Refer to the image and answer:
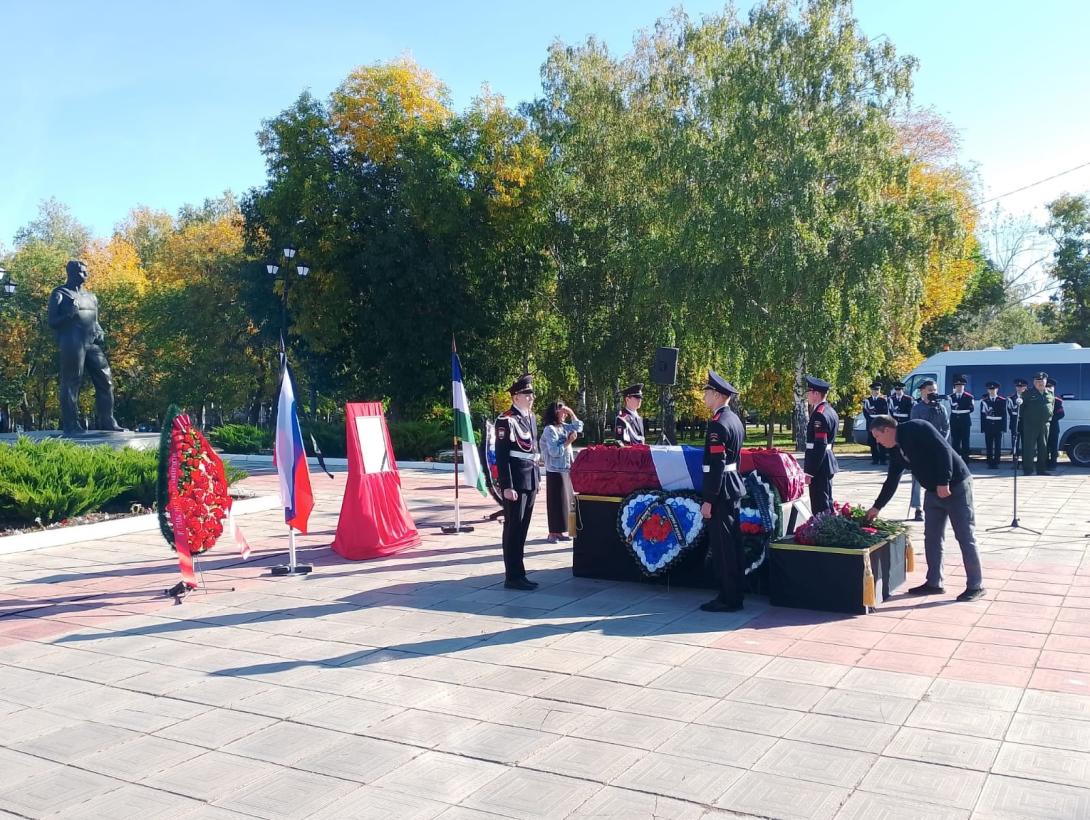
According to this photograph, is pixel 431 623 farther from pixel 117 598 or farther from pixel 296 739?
pixel 117 598

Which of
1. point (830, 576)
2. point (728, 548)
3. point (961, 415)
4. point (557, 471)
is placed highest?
point (961, 415)

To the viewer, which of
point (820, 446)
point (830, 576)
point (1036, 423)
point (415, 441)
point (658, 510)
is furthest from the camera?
point (415, 441)

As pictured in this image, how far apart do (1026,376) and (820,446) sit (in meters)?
14.1

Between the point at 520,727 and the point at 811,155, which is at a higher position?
the point at 811,155

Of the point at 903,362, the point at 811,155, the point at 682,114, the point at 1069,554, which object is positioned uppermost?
the point at 682,114

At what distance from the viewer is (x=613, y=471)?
8.85 metres

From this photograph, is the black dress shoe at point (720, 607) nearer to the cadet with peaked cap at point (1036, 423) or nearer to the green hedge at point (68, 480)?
the green hedge at point (68, 480)

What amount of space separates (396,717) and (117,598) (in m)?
4.70

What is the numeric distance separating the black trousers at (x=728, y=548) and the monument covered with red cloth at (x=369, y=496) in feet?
14.2

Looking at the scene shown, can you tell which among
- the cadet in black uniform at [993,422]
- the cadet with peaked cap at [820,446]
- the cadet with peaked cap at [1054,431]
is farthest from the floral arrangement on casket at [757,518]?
the cadet with peaked cap at [1054,431]

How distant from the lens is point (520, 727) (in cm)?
513

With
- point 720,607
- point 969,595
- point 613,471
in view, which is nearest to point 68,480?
point 613,471

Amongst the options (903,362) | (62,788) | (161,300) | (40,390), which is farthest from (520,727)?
(40,390)

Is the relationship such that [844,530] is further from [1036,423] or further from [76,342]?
[76,342]
